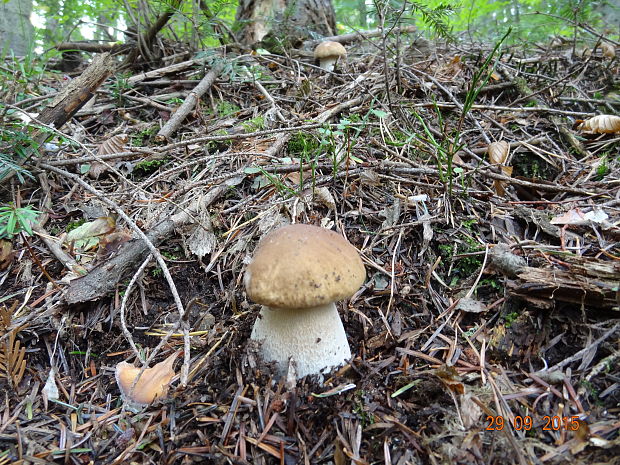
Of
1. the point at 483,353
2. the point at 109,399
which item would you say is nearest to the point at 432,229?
the point at 483,353

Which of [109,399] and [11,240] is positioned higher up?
[11,240]

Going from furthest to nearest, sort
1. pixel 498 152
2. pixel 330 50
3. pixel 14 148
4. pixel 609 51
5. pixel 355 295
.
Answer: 1. pixel 330 50
2. pixel 609 51
3. pixel 498 152
4. pixel 14 148
5. pixel 355 295

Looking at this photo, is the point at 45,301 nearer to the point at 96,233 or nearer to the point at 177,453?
the point at 96,233

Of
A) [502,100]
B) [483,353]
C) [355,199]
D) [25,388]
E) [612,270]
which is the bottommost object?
[483,353]

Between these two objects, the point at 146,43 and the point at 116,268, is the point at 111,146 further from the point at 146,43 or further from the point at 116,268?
the point at 146,43
